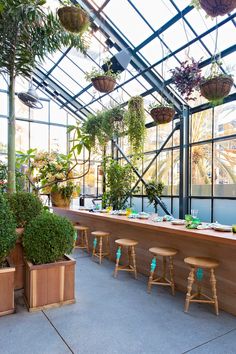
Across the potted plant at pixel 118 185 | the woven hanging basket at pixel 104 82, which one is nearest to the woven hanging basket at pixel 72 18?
the woven hanging basket at pixel 104 82

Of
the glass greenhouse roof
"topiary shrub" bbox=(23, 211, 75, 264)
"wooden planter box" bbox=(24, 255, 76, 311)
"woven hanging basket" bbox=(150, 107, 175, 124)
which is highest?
the glass greenhouse roof

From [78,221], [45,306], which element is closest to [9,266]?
[45,306]

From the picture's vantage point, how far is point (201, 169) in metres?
6.30

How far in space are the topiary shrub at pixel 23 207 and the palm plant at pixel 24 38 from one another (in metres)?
0.28

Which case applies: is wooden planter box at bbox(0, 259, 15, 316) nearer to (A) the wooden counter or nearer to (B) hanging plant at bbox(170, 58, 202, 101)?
(A) the wooden counter

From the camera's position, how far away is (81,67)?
7.96m

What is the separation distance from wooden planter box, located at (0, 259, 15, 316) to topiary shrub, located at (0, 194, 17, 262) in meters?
0.14

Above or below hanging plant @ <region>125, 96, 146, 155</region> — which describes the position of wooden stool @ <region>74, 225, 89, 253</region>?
below

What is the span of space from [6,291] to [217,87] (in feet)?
11.0

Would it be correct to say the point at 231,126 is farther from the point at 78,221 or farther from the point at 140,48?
the point at 78,221

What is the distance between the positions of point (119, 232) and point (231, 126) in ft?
11.6

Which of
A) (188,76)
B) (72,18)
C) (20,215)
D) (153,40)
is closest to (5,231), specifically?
(20,215)

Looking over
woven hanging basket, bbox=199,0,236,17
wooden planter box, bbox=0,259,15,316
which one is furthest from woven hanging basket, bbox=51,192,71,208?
woven hanging basket, bbox=199,0,236,17

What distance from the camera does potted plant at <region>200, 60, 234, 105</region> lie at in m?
3.19
